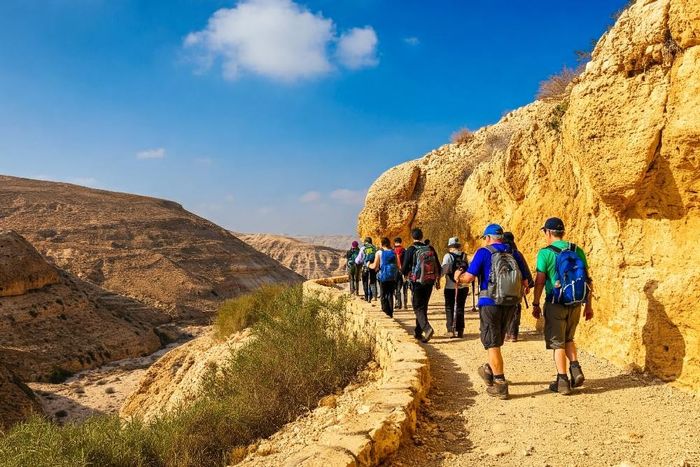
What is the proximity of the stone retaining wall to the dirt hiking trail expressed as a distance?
173 millimetres

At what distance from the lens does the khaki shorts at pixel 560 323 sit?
5.04 meters

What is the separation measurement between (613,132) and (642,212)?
101 centimetres

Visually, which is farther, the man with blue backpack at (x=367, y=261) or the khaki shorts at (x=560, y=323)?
the man with blue backpack at (x=367, y=261)

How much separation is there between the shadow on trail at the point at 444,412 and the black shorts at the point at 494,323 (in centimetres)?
65

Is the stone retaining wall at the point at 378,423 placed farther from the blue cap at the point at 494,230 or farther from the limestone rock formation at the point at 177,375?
the limestone rock formation at the point at 177,375

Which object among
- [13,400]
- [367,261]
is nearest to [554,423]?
[367,261]

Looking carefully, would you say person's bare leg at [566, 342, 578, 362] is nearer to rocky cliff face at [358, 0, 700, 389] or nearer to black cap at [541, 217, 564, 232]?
rocky cliff face at [358, 0, 700, 389]

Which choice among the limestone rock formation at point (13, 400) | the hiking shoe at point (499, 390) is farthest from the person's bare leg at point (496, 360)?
the limestone rock formation at point (13, 400)

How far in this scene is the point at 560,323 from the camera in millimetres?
5039

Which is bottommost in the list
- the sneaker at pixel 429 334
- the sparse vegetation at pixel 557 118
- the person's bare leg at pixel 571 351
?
the sneaker at pixel 429 334

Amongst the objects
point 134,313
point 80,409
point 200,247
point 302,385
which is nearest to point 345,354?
point 302,385

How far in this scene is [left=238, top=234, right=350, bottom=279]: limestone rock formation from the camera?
3391 inches

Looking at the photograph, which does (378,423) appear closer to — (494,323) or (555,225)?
(494,323)

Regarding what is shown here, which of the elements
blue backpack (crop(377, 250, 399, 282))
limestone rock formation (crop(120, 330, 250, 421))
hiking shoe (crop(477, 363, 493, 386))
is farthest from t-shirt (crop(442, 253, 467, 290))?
limestone rock formation (crop(120, 330, 250, 421))
